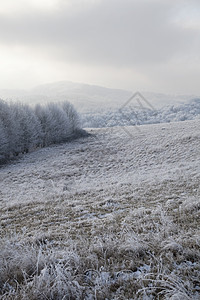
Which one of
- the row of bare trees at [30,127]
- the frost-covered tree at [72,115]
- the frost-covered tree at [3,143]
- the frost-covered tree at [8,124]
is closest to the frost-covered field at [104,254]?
the frost-covered tree at [3,143]

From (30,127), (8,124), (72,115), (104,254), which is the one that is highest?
(72,115)

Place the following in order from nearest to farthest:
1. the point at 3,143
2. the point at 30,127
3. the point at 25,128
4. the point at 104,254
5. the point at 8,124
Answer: the point at 104,254
the point at 3,143
the point at 8,124
the point at 25,128
the point at 30,127

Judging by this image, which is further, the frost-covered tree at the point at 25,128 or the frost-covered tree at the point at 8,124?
the frost-covered tree at the point at 25,128

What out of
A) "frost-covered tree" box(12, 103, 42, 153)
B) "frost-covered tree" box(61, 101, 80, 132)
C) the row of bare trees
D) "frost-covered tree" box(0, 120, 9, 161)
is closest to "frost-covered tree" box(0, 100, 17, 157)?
the row of bare trees

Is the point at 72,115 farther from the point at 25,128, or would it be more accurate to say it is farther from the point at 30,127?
the point at 25,128

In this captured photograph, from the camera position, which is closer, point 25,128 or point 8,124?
point 8,124

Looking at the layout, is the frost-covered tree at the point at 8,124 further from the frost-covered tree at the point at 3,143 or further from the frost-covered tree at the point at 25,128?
the frost-covered tree at the point at 25,128

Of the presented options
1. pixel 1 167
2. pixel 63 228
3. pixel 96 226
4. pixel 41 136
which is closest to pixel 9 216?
pixel 63 228

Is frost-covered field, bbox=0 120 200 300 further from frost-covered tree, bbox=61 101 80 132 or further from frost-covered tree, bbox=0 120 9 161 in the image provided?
frost-covered tree, bbox=61 101 80 132

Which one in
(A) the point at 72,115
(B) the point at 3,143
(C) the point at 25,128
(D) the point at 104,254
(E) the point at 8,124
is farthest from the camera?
(A) the point at 72,115

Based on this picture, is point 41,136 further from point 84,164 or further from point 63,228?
point 63,228

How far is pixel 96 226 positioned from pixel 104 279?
2711 mm

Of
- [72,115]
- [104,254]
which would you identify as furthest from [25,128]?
[104,254]

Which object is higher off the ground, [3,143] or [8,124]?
[8,124]
